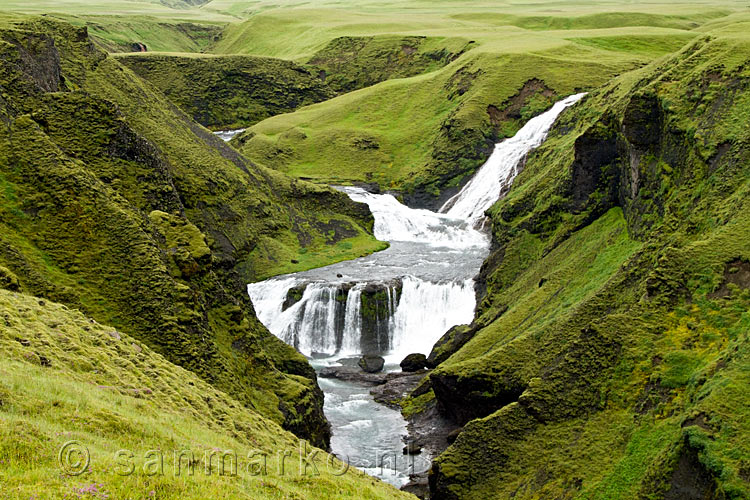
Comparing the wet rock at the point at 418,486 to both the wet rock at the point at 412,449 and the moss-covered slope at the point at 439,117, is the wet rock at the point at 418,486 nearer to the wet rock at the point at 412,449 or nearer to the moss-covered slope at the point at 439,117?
the wet rock at the point at 412,449

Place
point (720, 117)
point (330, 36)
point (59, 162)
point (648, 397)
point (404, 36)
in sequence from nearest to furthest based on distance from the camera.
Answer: point (648, 397), point (59, 162), point (720, 117), point (404, 36), point (330, 36)

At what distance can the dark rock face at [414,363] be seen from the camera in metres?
44.2

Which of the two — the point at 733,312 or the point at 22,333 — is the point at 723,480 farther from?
the point at 22,333

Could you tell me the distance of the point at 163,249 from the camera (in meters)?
30.1

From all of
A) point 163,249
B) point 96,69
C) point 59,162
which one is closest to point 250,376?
point 163,249

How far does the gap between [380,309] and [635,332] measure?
26207mm

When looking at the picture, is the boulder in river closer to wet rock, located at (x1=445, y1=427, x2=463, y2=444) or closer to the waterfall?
the waterfall

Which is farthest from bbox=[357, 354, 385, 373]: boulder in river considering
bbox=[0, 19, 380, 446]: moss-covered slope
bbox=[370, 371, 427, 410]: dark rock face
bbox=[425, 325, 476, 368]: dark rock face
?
bbox=[0, 19, 380, 446]: moss-covered slope

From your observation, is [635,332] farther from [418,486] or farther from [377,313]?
[377,313]

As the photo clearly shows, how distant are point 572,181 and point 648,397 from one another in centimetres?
2155

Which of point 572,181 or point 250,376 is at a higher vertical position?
point 572,181

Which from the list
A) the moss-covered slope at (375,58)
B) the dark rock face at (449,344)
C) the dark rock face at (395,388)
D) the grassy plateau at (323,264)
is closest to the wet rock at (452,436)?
the grassy plateau at (323,264)

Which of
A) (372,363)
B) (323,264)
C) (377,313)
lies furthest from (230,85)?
(372,363)

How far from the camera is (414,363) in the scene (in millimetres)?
44250
